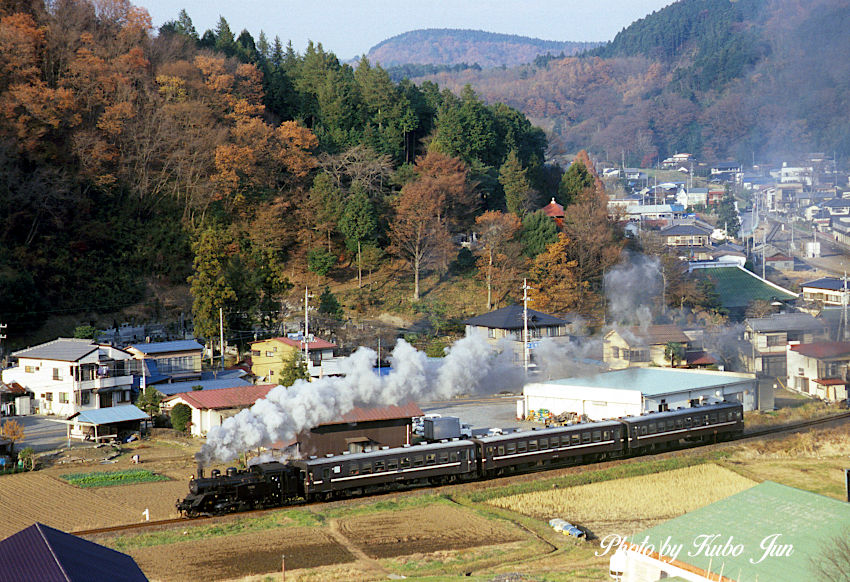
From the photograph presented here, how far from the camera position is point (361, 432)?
2544 centimetres

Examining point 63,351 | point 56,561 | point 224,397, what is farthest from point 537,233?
point 56,561

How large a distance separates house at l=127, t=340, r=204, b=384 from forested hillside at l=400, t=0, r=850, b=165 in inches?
1153

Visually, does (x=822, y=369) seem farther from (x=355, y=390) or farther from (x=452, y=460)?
(x=355, y=390)

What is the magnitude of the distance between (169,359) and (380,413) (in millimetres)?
11954

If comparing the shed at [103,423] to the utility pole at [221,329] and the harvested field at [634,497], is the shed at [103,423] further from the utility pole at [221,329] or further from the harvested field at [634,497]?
the harvested field at [634,497]

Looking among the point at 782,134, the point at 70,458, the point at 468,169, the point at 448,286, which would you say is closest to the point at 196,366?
the point at 70,458

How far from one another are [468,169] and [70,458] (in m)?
29.4

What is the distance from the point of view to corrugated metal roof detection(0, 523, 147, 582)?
1105 cm

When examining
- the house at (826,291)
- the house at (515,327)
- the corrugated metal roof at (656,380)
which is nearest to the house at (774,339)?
the house at (826,291)

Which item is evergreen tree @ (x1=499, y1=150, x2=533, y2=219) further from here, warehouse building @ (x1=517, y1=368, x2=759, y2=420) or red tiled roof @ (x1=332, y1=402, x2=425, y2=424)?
red tiled roof @ (x1=332, y1=402, x2=425, y2=424)

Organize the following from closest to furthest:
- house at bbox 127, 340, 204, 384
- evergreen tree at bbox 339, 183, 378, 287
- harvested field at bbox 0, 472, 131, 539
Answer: harvested field at bbox 0, 472, 131, 539
house at bbox 127, 340, 204, 384
evergreen tree at bbox 339, 183, 378, 287

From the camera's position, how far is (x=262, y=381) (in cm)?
3522

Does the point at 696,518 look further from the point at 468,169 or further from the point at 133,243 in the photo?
the point at 468,169

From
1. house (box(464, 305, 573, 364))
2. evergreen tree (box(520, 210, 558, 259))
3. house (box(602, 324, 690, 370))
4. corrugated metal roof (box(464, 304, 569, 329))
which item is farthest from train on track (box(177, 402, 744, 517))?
evergreen tree (box(520, 210, 558, 259))
